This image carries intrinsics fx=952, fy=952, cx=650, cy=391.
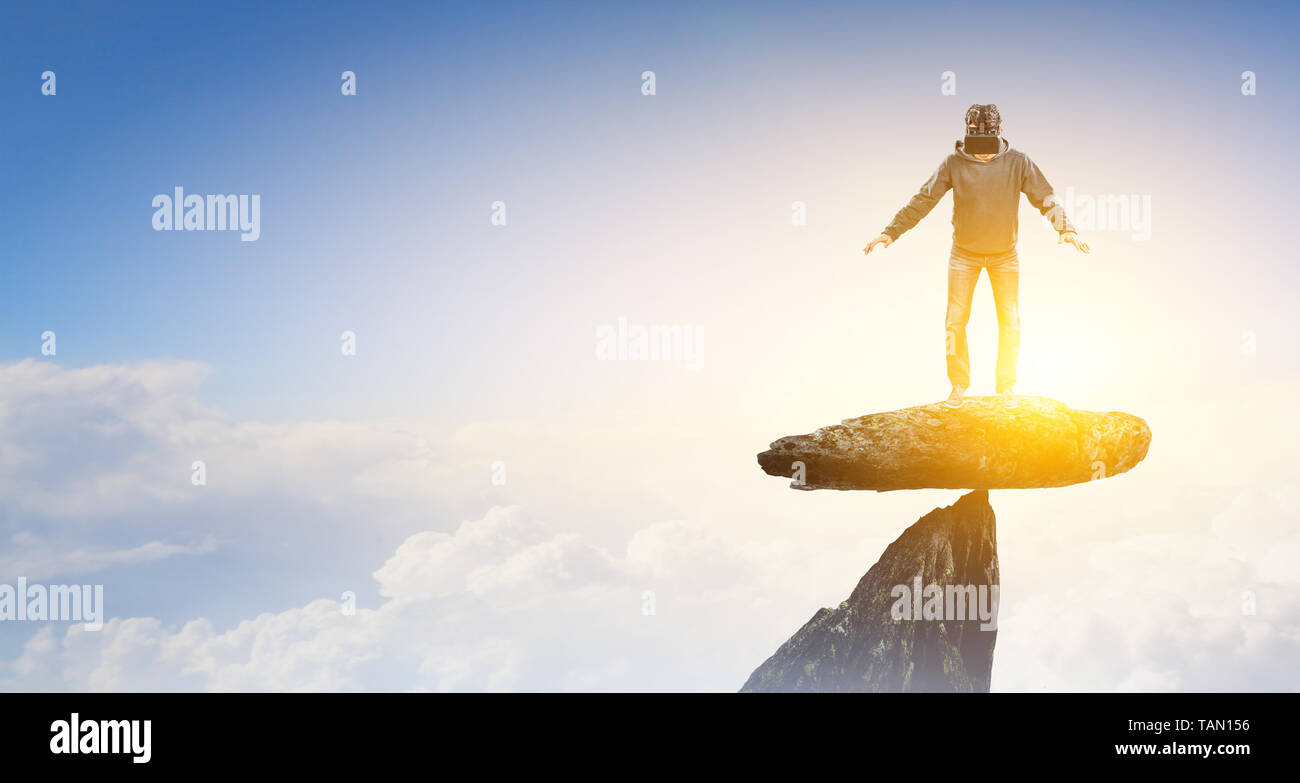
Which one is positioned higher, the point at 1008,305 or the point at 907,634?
the point at 1008,305

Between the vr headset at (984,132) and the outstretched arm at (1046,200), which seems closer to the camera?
the outstretched arm at (1046,200)

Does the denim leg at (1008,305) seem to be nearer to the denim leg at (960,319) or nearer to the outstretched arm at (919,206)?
the denim leg at (960,319)

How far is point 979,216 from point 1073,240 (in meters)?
1.53

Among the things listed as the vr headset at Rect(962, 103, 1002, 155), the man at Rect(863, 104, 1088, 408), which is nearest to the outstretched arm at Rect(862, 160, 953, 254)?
the man at Rect(863, 104, 1088, 408)

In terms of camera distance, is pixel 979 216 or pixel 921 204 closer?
pixel 979 216

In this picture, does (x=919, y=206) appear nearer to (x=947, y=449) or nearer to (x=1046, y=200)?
(x=1046, y=200)

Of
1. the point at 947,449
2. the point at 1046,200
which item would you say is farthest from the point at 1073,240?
the point at 947,449

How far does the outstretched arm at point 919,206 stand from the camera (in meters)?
15.8

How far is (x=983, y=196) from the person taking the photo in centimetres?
1564

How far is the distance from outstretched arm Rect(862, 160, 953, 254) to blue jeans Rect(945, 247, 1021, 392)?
0.88 metres

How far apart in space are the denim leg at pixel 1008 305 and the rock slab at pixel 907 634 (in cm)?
264

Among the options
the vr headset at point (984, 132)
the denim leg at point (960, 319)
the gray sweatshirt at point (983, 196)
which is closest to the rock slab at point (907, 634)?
the denim leg at point (960, 319)

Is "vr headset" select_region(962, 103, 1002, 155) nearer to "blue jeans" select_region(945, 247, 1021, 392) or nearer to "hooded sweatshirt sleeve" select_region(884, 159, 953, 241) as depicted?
"hooded sweatshirt sleeve" select_region(884, 159, 953, 241)

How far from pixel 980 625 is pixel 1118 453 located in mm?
3774
